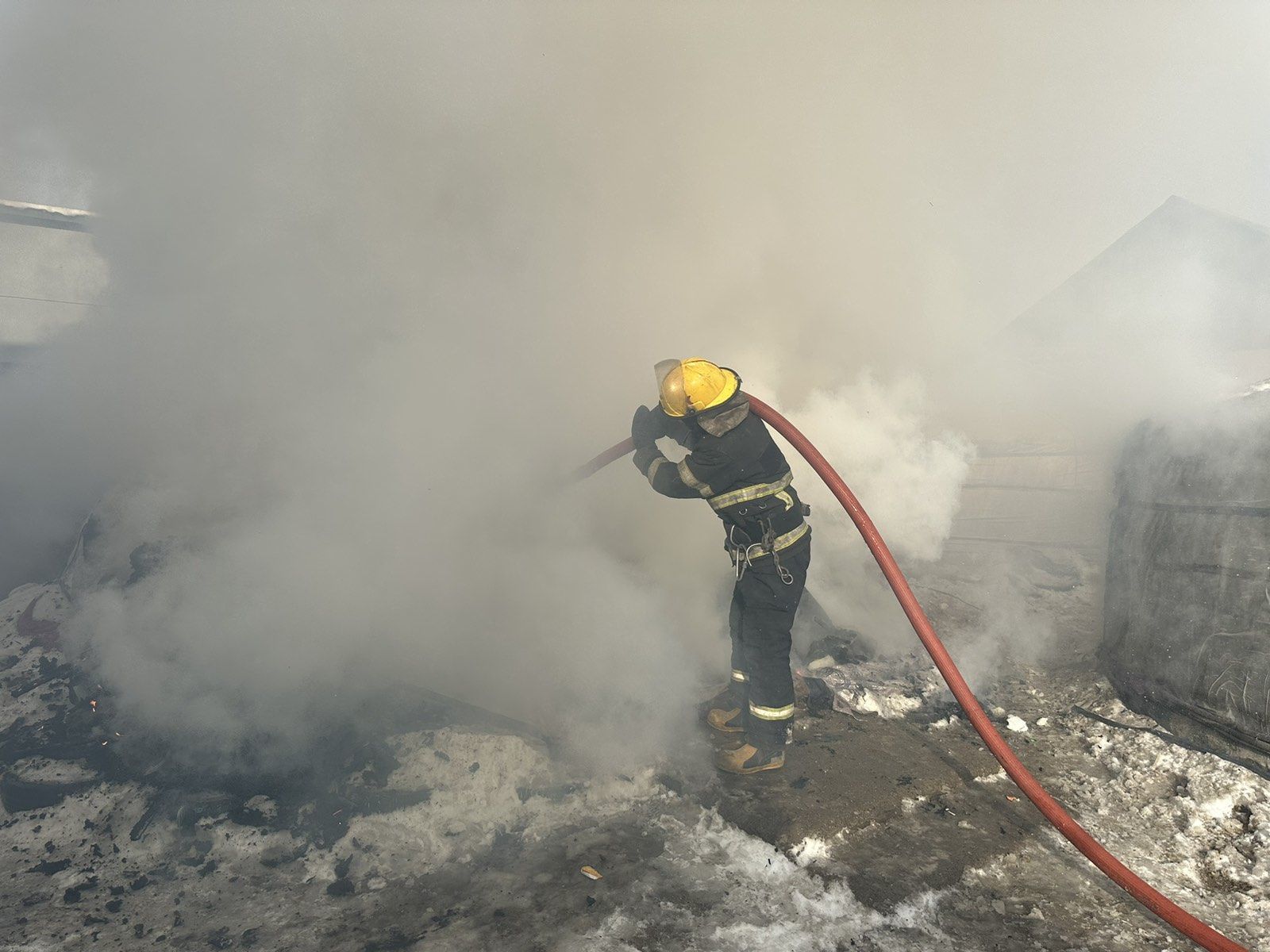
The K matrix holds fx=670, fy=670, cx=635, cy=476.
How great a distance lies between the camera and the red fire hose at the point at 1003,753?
7.17 feet

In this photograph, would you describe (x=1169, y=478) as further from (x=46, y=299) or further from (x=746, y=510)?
(x=46, y=299)

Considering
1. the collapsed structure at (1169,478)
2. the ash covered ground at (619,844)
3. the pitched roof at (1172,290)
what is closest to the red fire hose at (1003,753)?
the ash covered ground at (619,844)

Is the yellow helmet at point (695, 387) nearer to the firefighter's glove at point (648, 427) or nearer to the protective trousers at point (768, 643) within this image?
the firefighter's glove at point (648, 427)

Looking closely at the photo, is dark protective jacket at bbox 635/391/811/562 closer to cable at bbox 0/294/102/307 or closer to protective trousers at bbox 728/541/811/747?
protective trousers at bbox 728/541/811/747

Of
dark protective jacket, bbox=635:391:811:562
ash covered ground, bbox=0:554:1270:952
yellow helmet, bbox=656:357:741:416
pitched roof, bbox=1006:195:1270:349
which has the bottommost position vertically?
ash covered ground, bbox=0:554:1270:952

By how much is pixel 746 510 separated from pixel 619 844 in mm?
1599

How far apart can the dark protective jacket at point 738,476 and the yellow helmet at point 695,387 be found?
0.04 m

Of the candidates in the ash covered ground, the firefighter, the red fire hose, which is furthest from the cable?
the firefighter

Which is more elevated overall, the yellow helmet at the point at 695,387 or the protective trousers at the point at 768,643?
the yellow helmet at the point at 695,387

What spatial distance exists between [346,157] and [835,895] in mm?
5953

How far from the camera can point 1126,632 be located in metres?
3.80

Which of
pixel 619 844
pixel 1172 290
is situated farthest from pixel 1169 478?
pixel 619 844

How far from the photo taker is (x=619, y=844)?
2.79 meters

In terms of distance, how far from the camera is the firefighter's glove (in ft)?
11.5
